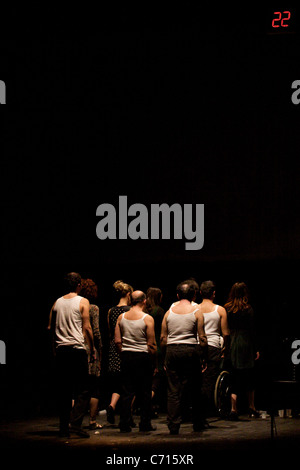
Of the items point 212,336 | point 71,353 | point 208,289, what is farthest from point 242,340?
point 71,353

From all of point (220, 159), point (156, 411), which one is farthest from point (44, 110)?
point (156, 411)

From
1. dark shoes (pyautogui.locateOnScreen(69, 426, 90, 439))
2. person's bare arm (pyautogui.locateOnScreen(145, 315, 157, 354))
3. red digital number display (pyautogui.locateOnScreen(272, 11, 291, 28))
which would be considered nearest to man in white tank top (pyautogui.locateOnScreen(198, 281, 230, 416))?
person's bare arm (pyautogui.locateOnScreen(145, 315, 157, 354))

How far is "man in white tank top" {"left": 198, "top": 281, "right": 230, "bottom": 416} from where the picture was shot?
834 cm

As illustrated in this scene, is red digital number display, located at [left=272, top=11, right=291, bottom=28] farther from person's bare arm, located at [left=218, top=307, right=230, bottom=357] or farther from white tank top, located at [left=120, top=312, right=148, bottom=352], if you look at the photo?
white tank top, located at [left=120, top=312, right=148, bottom=352]

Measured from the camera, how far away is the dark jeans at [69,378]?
7.17m

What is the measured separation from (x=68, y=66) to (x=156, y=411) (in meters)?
5.59

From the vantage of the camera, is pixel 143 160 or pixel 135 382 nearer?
pixel 135 382

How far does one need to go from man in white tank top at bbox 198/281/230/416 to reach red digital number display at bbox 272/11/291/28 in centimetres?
461

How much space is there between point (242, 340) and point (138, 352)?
175 cm

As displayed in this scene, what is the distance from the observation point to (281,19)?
10688 mm

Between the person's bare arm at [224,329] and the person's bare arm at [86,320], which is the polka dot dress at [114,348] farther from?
the person's bare arm at [224,329]

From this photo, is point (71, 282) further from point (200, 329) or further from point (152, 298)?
point (152, 298)

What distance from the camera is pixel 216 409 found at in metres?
8.55

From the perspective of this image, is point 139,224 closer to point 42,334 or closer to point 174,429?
point 42,334
